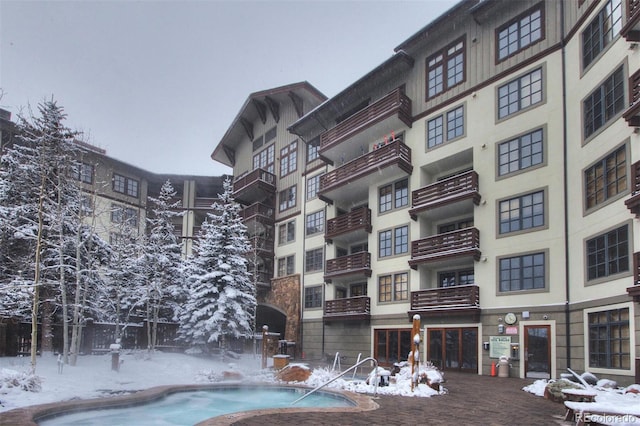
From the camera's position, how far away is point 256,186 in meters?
32.8

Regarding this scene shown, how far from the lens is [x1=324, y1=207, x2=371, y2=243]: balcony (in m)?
25.5

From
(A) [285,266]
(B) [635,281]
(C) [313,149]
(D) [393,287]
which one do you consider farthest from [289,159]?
(B) [635,281]

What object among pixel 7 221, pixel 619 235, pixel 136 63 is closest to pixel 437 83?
pixel 619 235

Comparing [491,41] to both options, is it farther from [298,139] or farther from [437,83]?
[298,139]

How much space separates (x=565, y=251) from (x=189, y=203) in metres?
30.5

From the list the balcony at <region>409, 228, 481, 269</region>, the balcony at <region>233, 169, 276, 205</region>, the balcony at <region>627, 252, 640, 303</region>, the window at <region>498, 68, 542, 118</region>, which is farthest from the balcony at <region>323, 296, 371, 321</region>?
the balcony at <region>627, 252, 640, 303</region>

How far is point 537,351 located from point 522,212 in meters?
5.02

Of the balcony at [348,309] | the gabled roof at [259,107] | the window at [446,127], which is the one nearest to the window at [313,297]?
the balcony at [348,309]

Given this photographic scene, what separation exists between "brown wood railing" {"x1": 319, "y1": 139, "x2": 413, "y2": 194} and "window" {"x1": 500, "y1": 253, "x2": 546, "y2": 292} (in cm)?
676

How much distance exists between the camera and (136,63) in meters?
84.2

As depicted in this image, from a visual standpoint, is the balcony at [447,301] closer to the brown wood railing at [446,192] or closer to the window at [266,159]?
the brown wood railing at [446,192]

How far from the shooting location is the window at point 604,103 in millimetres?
14680

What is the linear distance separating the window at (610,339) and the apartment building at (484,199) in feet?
0.17

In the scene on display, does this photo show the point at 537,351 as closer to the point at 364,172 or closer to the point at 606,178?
the point at 606,178
